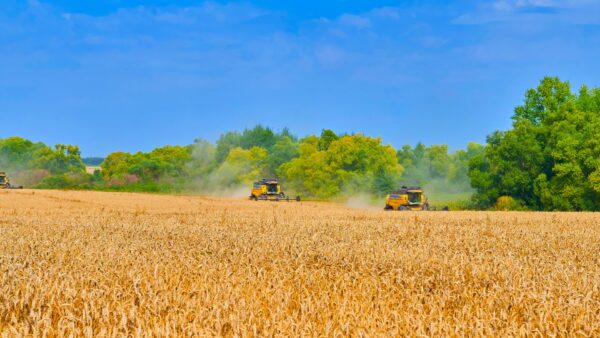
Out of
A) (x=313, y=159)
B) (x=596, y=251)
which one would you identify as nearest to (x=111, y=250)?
(x=596, y=251)

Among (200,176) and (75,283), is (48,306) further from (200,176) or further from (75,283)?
(200,176)

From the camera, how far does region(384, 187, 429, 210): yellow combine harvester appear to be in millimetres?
45562

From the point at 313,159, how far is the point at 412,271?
69821mm

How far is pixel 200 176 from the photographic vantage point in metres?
105

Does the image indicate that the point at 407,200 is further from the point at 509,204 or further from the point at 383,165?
the point at 383,165

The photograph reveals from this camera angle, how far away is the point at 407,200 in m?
45.6

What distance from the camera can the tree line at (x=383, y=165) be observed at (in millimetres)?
54188

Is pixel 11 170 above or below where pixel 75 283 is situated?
above

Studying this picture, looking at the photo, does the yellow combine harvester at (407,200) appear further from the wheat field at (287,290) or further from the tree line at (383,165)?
the wheat field at (287,290)

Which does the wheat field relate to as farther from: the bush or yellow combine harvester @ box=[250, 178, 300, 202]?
yellow combine harvester @ box=[250, 178, 300, 202]

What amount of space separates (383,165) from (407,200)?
34569mm

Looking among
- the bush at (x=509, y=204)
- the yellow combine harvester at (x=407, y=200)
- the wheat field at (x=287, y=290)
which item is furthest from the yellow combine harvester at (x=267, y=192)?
the wheat field at (x=287, y=290)

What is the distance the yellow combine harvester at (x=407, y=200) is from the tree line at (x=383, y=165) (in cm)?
1225

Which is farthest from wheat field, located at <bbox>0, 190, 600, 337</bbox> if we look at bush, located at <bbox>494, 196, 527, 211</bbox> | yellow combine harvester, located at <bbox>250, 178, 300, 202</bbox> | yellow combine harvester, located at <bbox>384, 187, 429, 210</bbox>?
yellow combine harvester, located at <bbox>250, 178, 300, 202</bbox>
